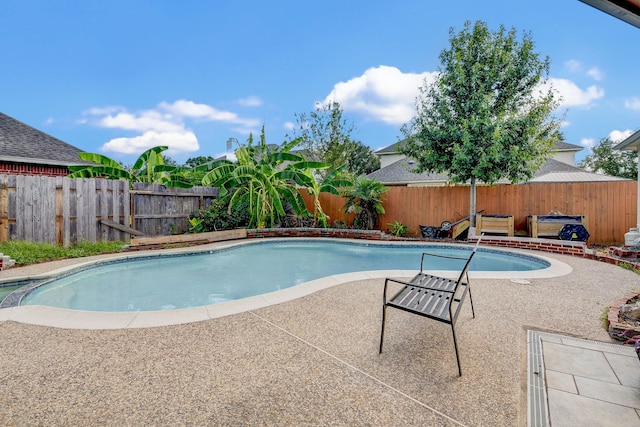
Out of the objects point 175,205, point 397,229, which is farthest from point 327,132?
point 175,205

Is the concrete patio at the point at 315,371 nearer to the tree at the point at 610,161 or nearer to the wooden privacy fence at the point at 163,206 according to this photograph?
the wooden privacy fence at the point at 163,206

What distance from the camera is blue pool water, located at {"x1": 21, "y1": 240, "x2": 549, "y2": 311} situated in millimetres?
5290

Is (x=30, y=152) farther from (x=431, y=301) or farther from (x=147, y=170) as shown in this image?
(x=431, y=301)

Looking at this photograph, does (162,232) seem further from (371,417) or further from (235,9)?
(371,417)

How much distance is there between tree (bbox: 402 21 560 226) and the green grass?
32.6ft

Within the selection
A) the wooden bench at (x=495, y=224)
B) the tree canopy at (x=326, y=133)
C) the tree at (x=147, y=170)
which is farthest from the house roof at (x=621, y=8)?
the tree canopy at (x=326, y=133)

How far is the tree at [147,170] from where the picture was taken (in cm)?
1020

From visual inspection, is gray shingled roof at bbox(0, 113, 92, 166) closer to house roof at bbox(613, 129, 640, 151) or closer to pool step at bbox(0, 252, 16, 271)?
pool step at bbox(0, 252, 16, 271)

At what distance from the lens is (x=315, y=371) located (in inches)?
98.0

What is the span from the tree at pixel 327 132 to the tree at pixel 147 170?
500 inches

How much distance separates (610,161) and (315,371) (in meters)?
33.5

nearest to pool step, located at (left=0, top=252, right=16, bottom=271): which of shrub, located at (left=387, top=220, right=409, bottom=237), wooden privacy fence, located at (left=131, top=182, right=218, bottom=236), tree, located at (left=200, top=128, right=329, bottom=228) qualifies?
wooden privacy fence, located at (left=131, top=182, right=218, bottom=236)

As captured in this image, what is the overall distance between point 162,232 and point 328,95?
16111 mm

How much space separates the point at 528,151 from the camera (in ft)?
32.2
